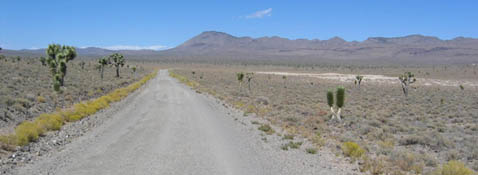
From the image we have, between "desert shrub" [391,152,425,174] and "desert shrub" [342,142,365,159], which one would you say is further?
"desert shrub" [342,142,365,159]

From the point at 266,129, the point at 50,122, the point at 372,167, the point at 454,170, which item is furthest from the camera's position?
the point at 266,129

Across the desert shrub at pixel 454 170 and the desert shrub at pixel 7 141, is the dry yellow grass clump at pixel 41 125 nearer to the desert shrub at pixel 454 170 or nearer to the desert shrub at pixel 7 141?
the desert shrub at pixel 7 141

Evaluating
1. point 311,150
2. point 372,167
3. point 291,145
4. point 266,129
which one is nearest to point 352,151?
point 311,150

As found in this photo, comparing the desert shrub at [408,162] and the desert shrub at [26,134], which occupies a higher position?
the desert shrub at [26,134]

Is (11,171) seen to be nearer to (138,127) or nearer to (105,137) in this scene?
(105,137)

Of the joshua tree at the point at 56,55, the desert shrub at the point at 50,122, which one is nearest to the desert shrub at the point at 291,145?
the desert shrub at the point at 50,122

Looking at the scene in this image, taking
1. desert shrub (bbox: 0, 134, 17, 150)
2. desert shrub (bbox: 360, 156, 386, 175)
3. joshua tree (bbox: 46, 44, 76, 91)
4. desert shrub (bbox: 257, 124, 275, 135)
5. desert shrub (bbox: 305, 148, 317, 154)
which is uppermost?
joshua tree (bbox: 46, 44, 76, 91)

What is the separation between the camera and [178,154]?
33.0 feet

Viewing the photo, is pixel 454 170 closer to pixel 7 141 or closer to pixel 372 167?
pixel 372 167

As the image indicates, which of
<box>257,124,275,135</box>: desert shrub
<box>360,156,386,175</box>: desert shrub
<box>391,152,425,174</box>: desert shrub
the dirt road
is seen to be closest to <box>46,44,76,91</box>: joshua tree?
the dirt road

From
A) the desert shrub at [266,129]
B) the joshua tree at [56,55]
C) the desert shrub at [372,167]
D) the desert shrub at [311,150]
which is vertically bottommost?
the desert shrub at [266,129]

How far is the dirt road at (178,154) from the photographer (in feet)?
28.5

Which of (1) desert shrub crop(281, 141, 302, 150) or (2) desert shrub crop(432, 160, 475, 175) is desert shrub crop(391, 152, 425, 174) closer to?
(2) desert shrub crop(432, 160, 475, 175)

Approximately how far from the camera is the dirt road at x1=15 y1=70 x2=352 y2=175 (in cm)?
870
